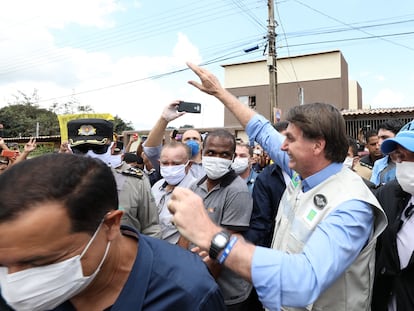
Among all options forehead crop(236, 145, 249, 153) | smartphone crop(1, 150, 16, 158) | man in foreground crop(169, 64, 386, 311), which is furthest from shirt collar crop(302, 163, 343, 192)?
smartphone crop(1, 150, 16, 158)

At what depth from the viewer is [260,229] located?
8.63ft

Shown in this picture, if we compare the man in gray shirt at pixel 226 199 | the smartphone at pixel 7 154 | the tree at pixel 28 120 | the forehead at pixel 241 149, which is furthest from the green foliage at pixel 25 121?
the man in gray shirt at pixel 226 199

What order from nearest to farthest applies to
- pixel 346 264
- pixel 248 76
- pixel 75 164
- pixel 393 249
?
pixel 75 164
pixel 346 264
pixel 393 249
pixel 248 76

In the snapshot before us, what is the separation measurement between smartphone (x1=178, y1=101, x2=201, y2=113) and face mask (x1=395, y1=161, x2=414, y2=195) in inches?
70.7

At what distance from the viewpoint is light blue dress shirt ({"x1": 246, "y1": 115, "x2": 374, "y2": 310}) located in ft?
4.03

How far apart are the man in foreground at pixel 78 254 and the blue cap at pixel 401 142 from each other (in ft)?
4.25

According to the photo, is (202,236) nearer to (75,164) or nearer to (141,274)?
(141,274)

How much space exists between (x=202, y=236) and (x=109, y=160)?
170 centimetres

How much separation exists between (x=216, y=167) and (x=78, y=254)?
5.80 ft

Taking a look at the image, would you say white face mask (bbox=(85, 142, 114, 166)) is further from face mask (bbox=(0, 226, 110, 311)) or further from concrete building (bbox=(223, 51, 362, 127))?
concrete building (bbox=(223, 51, 362, 127))

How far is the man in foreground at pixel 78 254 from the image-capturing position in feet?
3.26

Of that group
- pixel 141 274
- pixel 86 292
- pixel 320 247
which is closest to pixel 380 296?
pixel 320 247

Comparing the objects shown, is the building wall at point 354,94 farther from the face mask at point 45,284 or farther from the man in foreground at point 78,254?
the face mask at point 45,284

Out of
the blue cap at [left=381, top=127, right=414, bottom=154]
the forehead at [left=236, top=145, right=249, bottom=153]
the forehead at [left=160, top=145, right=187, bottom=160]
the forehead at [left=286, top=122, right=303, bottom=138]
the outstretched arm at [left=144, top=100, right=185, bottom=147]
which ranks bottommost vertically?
the forehead at [left=236, top=145, right=249, bottom=153]
